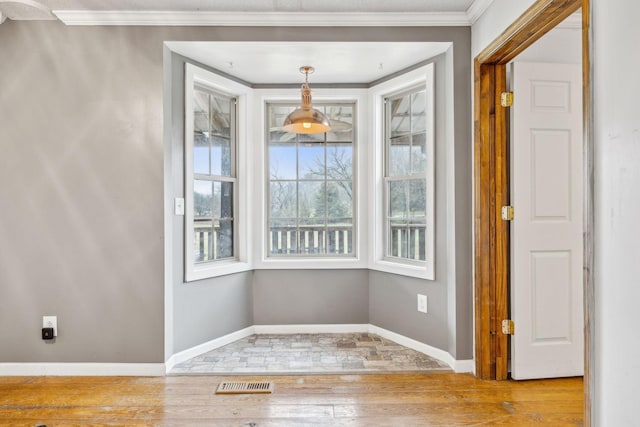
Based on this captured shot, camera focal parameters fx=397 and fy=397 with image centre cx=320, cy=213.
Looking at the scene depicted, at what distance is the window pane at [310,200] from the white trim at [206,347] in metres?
1.16

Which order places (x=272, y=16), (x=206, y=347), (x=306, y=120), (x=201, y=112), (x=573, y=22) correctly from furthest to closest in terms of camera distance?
(x=201, y=112) < (x=206, y=347) < (x=306, y=120) < (x=272, y=16) < (x=573, y=22)

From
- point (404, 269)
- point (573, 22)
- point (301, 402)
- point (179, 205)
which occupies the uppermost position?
point (573, 22)

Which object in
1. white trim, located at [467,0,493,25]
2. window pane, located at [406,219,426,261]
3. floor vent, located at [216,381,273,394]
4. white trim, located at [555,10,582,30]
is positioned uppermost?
white trim, located at [467,0,493,25]

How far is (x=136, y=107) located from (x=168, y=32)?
57 centimetres

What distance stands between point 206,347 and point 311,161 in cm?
185

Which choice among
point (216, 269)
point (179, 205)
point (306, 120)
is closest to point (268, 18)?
point (306, 120)

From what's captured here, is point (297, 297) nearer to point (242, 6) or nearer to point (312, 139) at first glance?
point (312, 139)

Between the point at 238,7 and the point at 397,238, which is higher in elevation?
the point at 238,7

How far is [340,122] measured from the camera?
371cm

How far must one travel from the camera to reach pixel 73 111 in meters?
2.76

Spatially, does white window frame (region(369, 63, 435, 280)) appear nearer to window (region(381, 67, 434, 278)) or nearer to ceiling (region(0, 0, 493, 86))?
window (region(381, 67, 434, 278))

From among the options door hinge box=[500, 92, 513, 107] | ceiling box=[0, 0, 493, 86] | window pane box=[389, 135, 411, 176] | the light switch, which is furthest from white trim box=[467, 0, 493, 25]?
the light switch

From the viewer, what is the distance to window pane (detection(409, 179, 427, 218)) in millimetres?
3250

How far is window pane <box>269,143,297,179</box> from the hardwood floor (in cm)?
180
